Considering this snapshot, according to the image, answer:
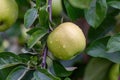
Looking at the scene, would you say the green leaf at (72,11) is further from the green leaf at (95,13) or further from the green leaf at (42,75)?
the green leaf at (42,75)

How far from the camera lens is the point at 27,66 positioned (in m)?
1.06

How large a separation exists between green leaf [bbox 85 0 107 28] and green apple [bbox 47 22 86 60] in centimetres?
9

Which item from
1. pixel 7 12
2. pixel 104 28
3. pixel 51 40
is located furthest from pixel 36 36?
pixel 104 28

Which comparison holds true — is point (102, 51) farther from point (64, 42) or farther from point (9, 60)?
point (9, 60)

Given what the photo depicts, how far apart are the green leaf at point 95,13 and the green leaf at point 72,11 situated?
64 millimetres

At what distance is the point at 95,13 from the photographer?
111 centimetres

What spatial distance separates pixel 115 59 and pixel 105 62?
290 millimetres

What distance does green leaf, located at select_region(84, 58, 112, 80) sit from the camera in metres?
1.42

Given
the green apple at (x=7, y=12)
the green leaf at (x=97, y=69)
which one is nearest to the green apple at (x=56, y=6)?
the green apple at (x=7, y=12)

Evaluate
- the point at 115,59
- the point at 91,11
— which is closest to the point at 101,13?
the point at 91,11

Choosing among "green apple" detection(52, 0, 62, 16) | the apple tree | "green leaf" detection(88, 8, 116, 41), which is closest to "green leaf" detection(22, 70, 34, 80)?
the apple tree

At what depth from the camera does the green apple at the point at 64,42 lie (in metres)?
1.02

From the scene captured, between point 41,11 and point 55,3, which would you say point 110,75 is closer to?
point 55,3

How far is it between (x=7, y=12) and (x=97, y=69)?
45cm
